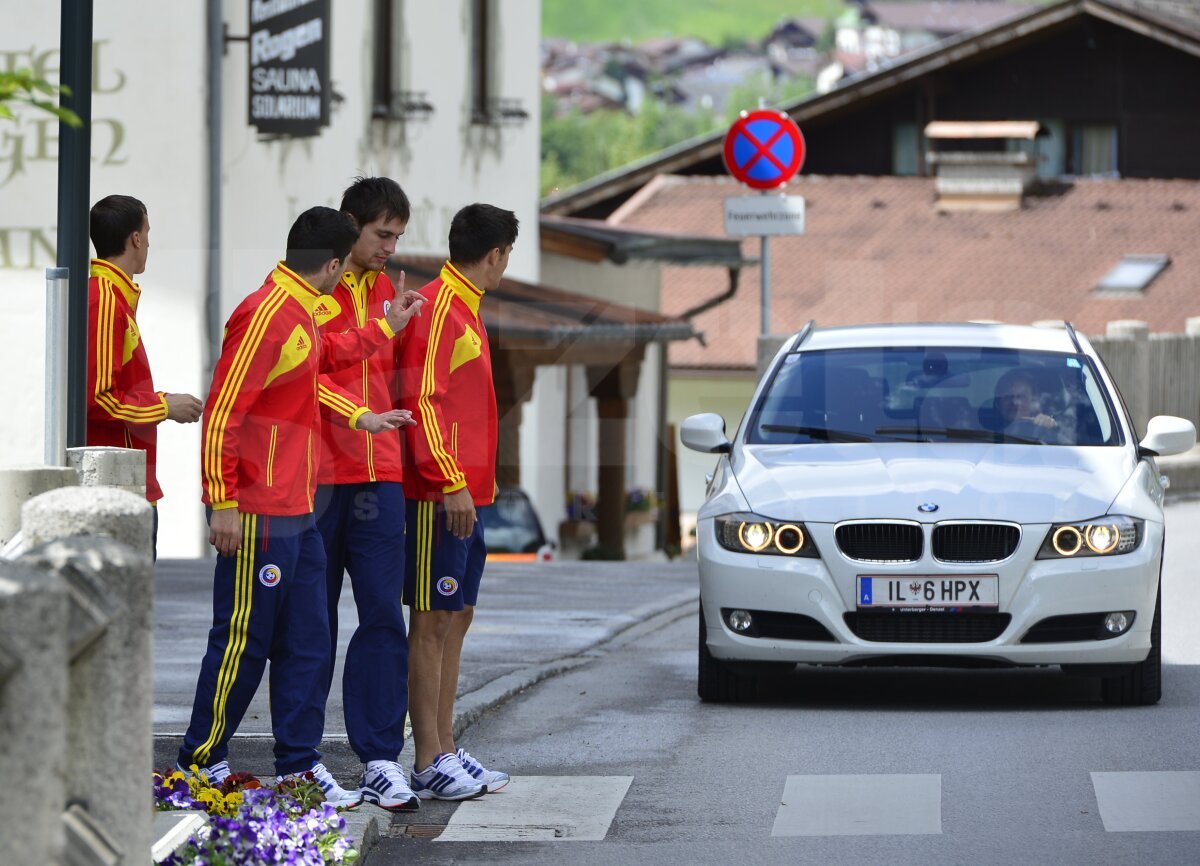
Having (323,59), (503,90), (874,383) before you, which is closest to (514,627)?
(874,383)

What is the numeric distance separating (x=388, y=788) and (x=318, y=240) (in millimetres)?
1738

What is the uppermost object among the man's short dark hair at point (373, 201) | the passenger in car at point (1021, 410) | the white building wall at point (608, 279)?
the white building wall at point (608, 279)

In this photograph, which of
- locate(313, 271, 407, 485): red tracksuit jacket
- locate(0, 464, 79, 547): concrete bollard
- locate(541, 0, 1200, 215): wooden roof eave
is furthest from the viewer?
locate(541, 0, 1200, 215): wooden roof eave

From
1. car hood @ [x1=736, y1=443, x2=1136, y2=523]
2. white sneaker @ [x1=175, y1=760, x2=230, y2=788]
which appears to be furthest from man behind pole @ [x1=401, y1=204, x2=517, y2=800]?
car hood @ [x1=736, y1=443, x2=1136, y2=523]

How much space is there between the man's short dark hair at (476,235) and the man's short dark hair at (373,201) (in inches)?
7.6

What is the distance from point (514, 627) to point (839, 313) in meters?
28.9

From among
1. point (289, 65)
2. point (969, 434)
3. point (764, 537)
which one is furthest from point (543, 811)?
point (289, 65)

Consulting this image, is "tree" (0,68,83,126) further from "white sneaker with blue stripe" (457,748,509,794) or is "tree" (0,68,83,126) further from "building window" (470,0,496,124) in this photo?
"building window" (470,0,496,124)

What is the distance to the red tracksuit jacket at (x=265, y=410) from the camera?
281 inches

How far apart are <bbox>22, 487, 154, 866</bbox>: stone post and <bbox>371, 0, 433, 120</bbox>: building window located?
65.9 feet

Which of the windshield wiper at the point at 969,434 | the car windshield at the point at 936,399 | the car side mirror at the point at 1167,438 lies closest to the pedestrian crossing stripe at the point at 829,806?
the car side mirror at the point at 1167,438

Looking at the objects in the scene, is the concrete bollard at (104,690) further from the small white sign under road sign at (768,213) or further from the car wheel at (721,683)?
the small white sign under road sign at (768,213)

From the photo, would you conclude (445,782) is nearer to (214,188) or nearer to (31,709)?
(31,709)

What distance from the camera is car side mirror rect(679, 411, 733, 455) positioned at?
34.6 feet
